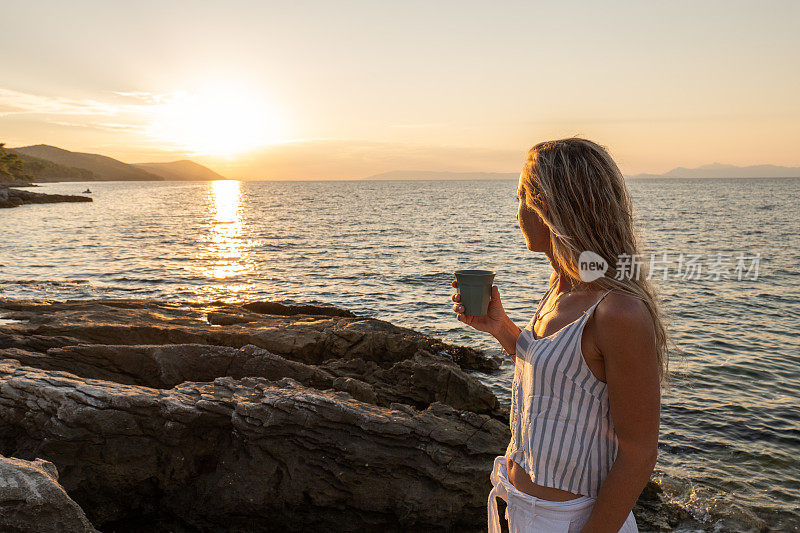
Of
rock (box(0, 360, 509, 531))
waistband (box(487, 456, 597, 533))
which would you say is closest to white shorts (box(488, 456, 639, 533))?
waistband (box(487, 456, 597, 533))

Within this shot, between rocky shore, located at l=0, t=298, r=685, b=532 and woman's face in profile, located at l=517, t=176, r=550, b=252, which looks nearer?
woman's face in profile, located at l=517, t=176, r=550, b=252

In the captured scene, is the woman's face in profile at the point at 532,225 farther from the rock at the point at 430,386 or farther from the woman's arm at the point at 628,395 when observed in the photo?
the rock at the point at 430,386

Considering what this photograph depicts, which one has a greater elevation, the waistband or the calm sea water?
the waistband

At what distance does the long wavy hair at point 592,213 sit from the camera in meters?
1.91

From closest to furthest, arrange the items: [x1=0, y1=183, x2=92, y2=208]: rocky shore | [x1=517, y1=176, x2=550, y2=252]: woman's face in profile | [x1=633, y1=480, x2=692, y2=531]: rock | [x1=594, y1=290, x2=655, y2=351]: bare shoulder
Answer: [x1=594, y1=290, x2=655, y2=351]: bare shoulder, [x1=517, y1=176, x2=550, y2=252]: woman's face in profile, [x1=633, y1=480, x2=692, y2=531]: rock, [x1=0, y1=183, x2=92, y2=208]: rocky shore

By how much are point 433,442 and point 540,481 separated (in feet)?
13.0

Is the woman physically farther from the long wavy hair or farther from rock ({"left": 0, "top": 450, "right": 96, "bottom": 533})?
rock ({"left": 0, "top": 450, "right": 96, "bottom": 533})

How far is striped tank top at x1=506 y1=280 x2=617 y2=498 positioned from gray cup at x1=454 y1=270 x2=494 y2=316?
2.03 ft

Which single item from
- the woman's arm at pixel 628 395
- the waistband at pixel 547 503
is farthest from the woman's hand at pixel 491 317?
the woman's arm at pixel 628 395

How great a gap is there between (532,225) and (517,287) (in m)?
21.6

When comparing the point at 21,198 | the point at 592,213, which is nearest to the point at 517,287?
the point at 592,213

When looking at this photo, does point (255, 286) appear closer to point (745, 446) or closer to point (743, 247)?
point (745, 446)

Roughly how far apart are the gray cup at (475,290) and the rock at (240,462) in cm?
337

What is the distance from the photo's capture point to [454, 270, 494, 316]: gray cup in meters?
2.71
